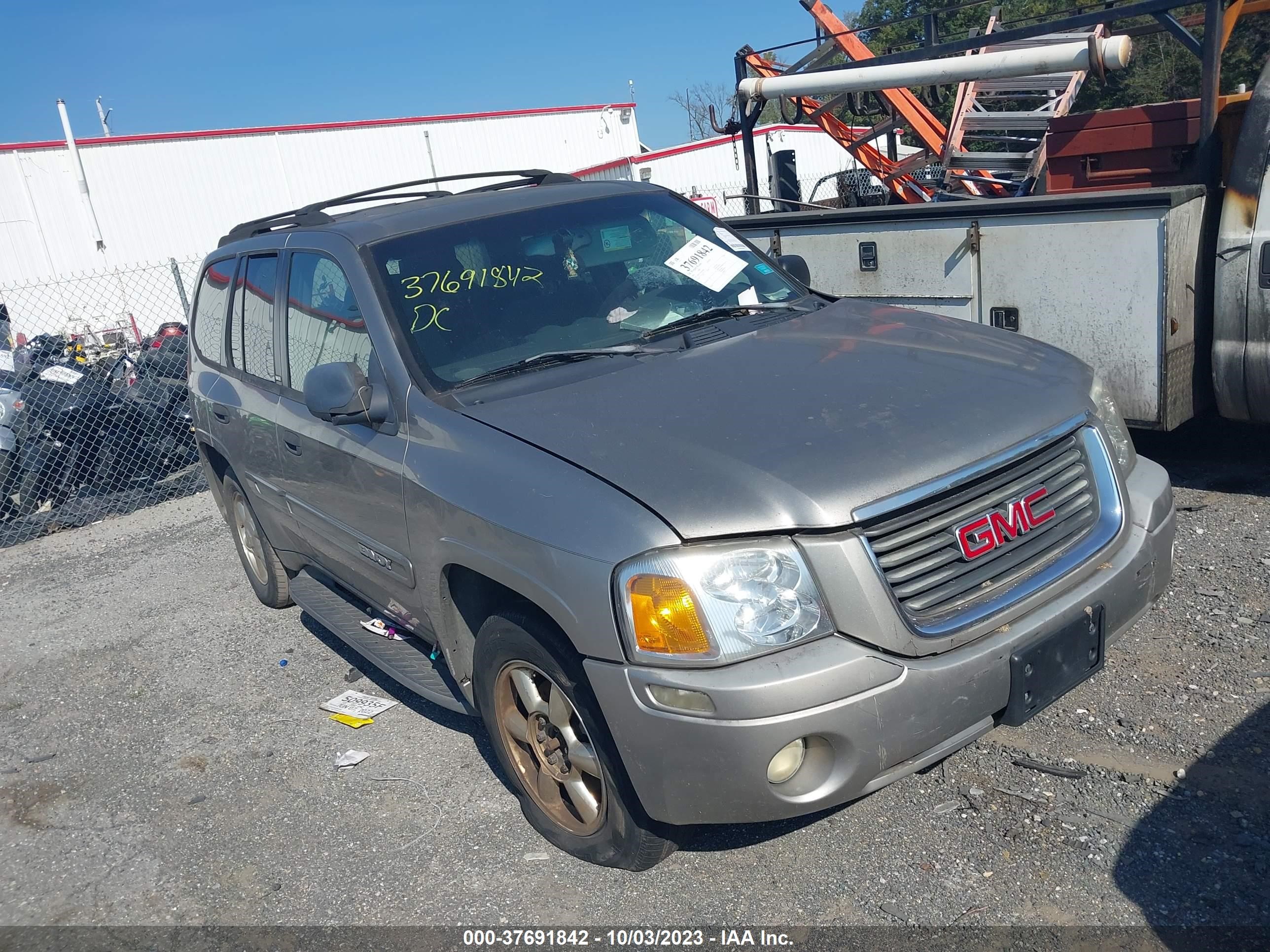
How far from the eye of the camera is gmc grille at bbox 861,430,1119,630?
258 centimetres

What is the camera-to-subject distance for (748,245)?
4.34 meters

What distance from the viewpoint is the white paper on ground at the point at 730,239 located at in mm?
4285

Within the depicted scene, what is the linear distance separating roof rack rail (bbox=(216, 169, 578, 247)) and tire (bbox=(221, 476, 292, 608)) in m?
1.31

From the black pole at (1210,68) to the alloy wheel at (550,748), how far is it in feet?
15.5

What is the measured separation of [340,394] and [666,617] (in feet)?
4.77

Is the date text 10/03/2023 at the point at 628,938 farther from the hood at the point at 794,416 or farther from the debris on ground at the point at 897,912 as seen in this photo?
the hood at the point at 794,416

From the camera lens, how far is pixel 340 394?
3336mm

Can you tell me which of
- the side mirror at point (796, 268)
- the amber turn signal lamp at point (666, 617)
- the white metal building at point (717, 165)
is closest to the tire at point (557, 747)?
the amber turn signal lamp at point (666, 617)

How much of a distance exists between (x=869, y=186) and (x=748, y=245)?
7237mm

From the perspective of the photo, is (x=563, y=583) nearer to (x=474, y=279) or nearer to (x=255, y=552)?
(x=474, y=279)

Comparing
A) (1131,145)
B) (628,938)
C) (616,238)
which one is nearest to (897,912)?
(628,938)

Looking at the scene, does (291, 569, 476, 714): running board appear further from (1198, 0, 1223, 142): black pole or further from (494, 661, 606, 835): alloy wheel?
(1198, 0, 1223, 142): black pole

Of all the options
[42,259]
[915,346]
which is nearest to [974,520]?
[915,346]

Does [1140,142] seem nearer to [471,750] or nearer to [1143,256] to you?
[1143,256]
